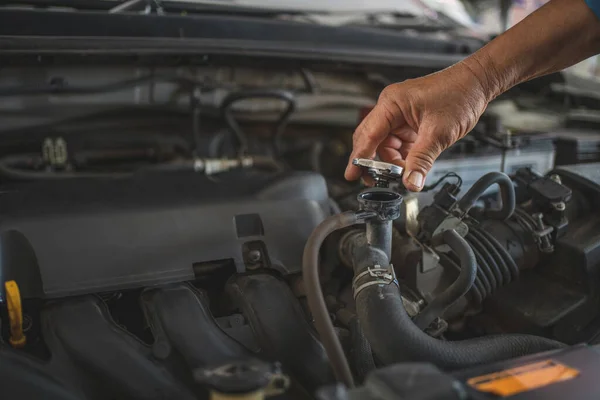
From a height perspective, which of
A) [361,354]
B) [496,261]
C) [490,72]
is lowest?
[361,354]

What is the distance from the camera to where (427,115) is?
914 millimetres

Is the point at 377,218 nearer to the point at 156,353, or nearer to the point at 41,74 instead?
the point at 156,353

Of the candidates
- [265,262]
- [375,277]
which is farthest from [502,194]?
[265,262]

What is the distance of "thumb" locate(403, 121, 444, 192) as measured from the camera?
2.83ft

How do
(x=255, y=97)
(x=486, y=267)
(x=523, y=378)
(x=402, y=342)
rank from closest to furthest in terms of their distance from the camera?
(x=523, y=378), (x=402, y=342), (x=486, y=267), (x=255, y=97)

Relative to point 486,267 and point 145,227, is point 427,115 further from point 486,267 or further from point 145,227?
point 145,227

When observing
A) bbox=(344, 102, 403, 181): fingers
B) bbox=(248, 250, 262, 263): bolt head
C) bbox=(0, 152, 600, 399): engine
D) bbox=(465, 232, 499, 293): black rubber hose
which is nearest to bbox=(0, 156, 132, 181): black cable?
bbox=(0, 152, 600, 399): engine

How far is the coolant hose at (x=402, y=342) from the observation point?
727 millimetres

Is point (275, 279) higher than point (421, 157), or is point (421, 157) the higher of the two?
point (421, 157)

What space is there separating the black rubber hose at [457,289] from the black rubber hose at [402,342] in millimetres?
60

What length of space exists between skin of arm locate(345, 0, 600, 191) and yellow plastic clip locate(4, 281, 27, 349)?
609mm

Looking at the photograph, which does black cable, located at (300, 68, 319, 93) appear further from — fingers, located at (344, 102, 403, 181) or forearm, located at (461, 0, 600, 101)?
forearm, located at (461, 0, 600, 101)

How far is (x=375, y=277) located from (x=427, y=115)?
301 millimetres

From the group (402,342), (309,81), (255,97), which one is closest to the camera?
(402,342)
